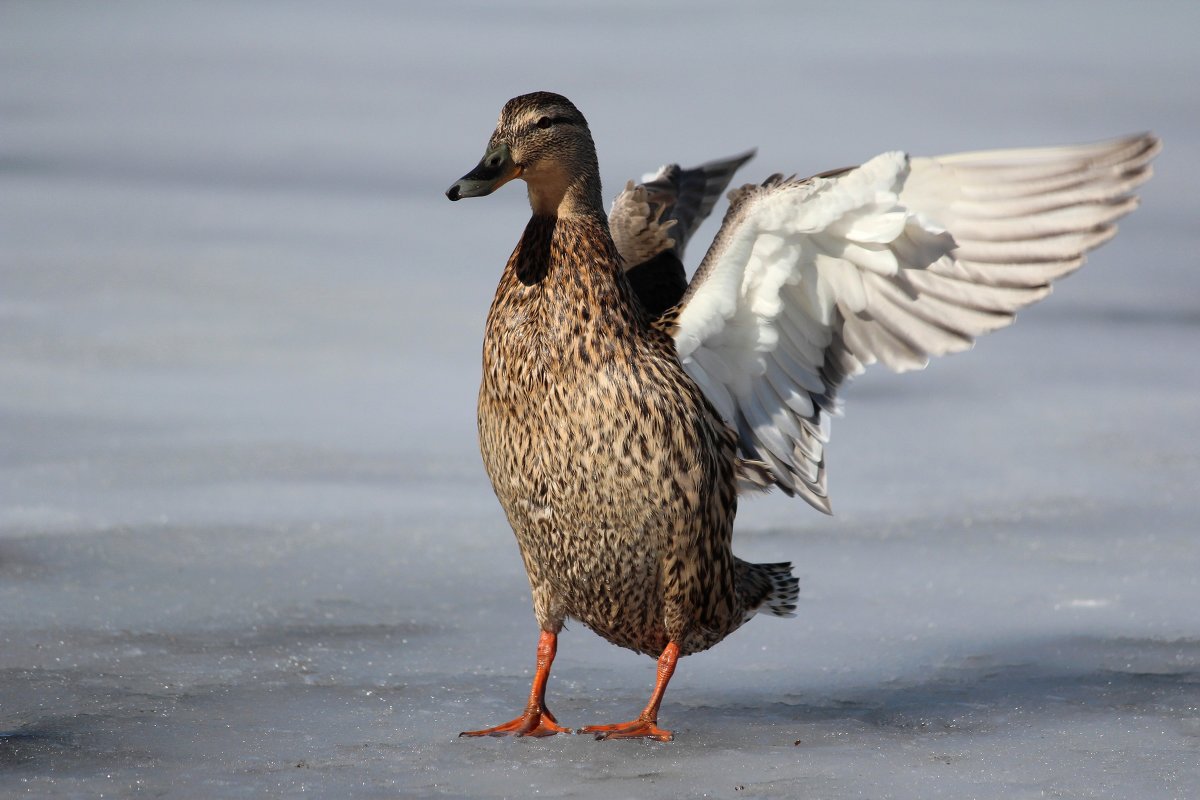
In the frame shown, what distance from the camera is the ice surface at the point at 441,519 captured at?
3932 millimetres

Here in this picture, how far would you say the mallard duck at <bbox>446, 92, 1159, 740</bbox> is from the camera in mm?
4004

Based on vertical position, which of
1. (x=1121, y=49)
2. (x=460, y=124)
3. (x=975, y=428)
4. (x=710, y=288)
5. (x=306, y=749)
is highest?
(x=1121, y=49)

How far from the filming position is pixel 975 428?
24.4ft

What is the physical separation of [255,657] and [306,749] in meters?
0.90

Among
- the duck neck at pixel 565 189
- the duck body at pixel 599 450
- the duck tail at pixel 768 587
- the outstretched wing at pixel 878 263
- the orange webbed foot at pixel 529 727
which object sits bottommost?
the orange webbed foot at pixel 529 727

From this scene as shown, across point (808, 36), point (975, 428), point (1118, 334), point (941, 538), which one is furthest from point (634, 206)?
point (808, 36)

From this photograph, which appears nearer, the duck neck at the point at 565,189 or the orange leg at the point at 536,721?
the orange leg at the point at 536,721

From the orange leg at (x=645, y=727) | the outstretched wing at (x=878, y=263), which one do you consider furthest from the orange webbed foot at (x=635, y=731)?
the outstretched wing at (x=878, y=263)

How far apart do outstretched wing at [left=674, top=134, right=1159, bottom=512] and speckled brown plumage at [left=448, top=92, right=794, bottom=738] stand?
17 cm

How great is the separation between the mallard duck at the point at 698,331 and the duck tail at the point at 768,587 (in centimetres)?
12

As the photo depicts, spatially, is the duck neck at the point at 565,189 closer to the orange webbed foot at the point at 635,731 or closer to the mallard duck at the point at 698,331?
the mallard duck at the point at 698,331

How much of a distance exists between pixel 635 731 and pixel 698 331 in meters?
1.03

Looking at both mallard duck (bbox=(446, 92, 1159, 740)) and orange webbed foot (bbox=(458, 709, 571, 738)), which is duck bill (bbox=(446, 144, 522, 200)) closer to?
mallard duck (bbox=(446, 92, 1159, 740))

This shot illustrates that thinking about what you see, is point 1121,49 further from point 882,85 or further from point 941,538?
point 941,538
